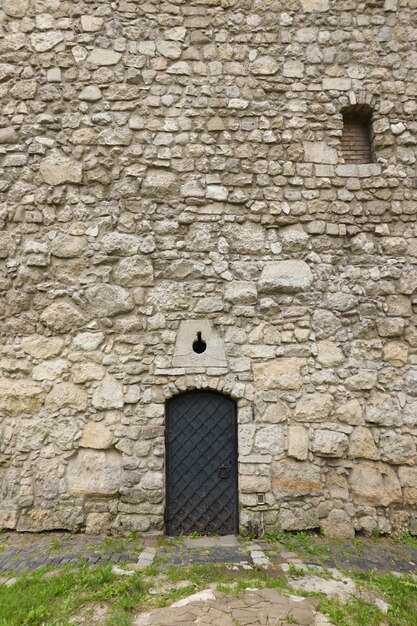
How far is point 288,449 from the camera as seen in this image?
407cm

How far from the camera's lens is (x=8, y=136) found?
443 centimetres

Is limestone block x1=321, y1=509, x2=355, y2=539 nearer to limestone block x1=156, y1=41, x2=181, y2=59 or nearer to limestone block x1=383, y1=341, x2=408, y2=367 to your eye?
limestone block x1=383, y1=341, x2=408, y2=367

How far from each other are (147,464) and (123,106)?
363 centimetres

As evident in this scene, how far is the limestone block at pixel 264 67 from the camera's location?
14.8 feet

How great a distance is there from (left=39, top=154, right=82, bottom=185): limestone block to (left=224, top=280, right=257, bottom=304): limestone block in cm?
191

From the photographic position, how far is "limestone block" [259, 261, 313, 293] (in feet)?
14.0

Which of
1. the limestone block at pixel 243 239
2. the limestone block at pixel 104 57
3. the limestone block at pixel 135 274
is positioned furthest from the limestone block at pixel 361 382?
the limestone block at pixel 104 57

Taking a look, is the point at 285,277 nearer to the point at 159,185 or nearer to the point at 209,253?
the point at 209,253

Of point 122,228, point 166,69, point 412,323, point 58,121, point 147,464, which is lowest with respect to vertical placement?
point 147,464

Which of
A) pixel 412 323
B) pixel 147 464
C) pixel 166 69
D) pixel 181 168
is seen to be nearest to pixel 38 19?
pixel 166 69

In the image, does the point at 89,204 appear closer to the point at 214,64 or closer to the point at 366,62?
the point at 214,64

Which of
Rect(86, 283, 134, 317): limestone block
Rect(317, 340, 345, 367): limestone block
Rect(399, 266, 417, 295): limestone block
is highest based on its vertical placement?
Rect(399, 266, 417, 295): limestone block

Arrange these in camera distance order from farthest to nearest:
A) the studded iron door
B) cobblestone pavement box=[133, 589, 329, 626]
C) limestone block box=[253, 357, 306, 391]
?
limestone block box=[253, 357, 306, 391] < the studded iron door < cobblestone pavement box=[133, 589, 329, 626]

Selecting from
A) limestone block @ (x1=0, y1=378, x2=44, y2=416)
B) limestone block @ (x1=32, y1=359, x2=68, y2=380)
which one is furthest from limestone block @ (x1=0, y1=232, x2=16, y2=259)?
limestone block @ (x1=0, y1=378, x2=44, y2=416)
